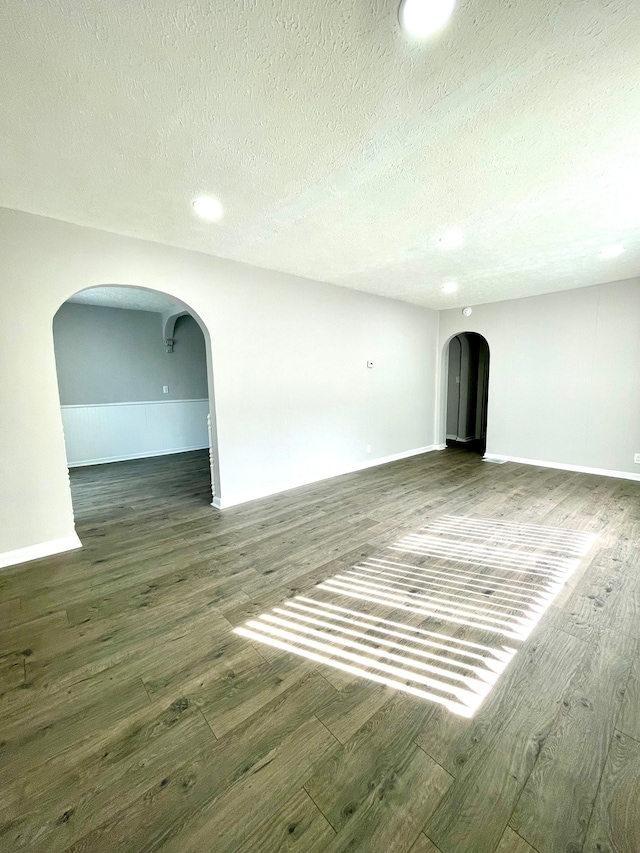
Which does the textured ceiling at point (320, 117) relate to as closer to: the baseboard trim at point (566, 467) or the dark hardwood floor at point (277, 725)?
the dark hardwood floor at point (277, 725)

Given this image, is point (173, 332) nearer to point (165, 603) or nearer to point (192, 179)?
point (192, 179)

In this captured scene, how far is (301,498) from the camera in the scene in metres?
4.01

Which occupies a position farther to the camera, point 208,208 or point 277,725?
point 208,208

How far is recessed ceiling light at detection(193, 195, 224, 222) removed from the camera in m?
2.38

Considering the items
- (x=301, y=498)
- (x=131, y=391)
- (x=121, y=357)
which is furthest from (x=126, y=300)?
(x=301, y=498)

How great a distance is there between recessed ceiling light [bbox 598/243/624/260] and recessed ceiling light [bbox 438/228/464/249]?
1497 millimetres

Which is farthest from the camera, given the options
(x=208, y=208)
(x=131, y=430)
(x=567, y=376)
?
(x=131, y=430)

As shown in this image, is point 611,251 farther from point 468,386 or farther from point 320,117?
point 468,386

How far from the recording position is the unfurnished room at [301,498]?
116 cm

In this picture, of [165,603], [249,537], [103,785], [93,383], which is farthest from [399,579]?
[93,383]

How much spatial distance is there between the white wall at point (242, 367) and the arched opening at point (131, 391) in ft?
4.35

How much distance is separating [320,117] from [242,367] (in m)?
2.45

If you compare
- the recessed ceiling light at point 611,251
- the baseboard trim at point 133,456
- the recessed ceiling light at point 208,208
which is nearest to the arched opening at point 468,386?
the recessed ceiling light at point 611,251

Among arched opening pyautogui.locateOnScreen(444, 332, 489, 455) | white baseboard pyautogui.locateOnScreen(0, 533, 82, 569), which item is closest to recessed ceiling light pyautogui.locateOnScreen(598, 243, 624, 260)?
arched opening pyautogui.locateOnScreen(444, 332, 489, 455)
